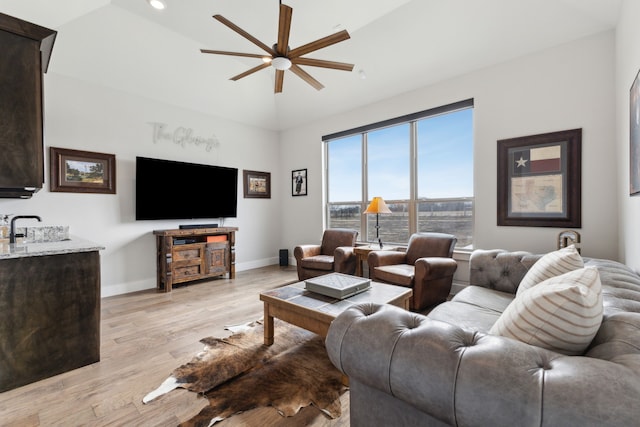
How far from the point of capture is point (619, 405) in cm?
57

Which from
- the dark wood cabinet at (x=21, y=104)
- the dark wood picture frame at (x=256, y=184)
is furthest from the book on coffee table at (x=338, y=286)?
the dark wood picture frame at (x=256, y=184)

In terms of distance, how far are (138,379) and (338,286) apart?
4.95ft

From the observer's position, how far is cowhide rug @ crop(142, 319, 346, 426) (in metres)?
1.66

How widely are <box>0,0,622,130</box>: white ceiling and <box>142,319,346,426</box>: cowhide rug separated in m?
3.49

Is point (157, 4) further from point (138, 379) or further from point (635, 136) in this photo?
point (635, 136)

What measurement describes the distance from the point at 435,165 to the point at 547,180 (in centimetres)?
132

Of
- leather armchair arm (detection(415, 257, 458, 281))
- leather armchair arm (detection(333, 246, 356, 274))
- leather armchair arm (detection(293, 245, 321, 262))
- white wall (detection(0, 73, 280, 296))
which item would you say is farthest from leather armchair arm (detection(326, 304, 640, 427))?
white wall (detection(0, 73, 280, 296))

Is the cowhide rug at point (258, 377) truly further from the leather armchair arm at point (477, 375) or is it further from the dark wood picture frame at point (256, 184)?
the dark wood picture frame at point (256, 184)

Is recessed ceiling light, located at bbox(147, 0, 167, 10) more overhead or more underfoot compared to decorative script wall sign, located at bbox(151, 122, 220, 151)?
more overhead

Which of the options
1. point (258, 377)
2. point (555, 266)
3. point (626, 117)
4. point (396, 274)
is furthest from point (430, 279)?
point (626, 117)

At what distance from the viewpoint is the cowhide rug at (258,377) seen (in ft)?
5.43

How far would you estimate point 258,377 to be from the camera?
6.31 ft

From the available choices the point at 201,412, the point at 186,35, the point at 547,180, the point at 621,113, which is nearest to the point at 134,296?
the point at 201,412

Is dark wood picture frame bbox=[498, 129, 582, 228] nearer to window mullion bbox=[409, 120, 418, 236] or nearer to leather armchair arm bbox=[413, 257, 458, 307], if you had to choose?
leather armchair arm bbox=[413, 257, 458, 307]
